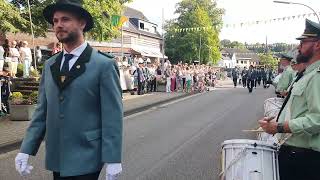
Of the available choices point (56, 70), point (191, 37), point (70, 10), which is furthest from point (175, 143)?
point (191, 37)

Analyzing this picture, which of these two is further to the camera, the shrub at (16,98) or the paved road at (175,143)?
the shrub at (16,98)

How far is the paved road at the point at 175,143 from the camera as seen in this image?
309 inches

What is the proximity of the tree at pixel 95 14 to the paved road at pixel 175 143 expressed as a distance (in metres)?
8.89

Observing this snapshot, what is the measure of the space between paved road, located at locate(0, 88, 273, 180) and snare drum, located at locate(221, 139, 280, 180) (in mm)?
3624

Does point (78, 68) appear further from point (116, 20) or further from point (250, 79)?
point (250, 79)

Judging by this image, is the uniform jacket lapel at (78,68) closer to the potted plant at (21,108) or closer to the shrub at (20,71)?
the potted plant at (21,108)

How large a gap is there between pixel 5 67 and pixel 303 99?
15968 millimetres

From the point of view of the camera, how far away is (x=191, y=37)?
79938mm

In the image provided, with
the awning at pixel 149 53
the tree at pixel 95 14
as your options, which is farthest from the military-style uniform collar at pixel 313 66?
the awning at pixel 149 53

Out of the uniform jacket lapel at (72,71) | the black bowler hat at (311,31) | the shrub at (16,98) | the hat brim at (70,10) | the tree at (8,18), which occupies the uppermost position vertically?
the tree at (8,18)

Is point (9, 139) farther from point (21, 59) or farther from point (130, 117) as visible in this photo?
point (21, 59)

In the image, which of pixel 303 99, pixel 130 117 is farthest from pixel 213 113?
pixel 303 99

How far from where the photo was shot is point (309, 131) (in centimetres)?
346

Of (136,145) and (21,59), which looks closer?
(136,145)
